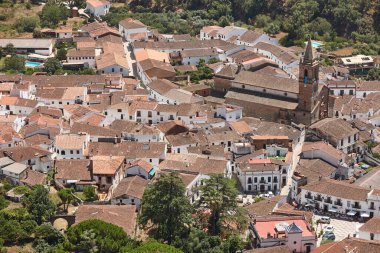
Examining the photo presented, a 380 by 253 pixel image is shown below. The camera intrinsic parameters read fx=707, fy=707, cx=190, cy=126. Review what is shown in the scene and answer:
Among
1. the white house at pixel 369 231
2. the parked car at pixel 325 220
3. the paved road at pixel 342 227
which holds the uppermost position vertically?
the white house at pixel 369 231

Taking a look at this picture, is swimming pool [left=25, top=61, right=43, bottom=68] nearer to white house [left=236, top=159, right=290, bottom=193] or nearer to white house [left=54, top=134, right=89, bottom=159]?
white house [left=54, top=134, right=89, bottom=159]

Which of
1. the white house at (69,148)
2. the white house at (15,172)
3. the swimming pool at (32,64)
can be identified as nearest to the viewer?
the white house at (15,172)

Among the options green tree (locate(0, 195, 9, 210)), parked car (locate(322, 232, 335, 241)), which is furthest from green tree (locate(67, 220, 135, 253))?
parked car (locate(322, 232, 335, 241))

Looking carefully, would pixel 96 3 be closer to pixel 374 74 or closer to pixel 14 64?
pixel 14 64

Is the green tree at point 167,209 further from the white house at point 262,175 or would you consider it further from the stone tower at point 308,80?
the stone tower at point 308,80

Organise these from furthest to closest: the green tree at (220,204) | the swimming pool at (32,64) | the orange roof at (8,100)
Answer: the swimming pool at (32,64), the orange roof at (8,100), the green tree at (220,204)

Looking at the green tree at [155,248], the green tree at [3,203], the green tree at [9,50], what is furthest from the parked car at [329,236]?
the green tree at [9,50]

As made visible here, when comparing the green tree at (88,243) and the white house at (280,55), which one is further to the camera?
the white house at (280,55)
